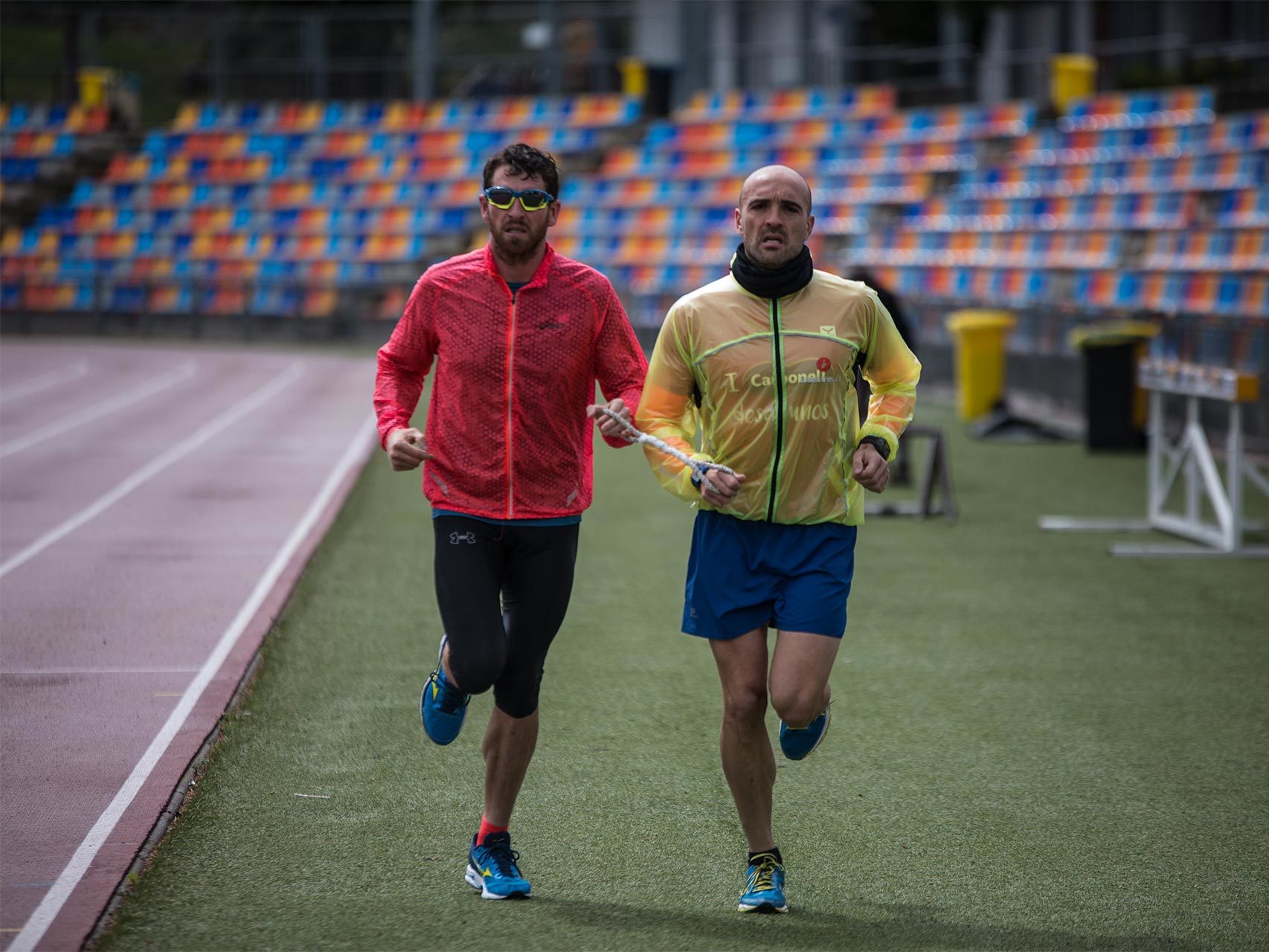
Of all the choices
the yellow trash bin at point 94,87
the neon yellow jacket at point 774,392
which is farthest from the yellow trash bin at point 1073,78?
the yellow trash bin at point 94,87

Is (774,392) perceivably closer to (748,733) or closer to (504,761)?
(748,733)

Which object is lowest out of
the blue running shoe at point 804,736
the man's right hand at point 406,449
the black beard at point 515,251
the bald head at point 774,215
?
the blue running shoe at point 804,736

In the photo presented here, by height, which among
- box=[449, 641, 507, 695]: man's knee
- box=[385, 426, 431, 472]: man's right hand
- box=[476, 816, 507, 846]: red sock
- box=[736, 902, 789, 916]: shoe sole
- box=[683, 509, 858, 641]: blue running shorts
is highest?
box=[385, 426, 431, 472]: man's right hand

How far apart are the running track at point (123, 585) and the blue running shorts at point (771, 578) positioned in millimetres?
1947

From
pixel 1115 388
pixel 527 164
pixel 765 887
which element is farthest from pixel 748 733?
pixel 1115 388

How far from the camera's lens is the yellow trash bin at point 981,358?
18.9 meters

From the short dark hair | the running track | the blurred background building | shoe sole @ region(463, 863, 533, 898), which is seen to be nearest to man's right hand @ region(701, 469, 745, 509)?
the short dark hair

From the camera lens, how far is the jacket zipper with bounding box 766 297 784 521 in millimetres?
4672

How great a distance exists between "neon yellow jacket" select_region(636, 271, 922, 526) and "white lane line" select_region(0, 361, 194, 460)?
12670 mm

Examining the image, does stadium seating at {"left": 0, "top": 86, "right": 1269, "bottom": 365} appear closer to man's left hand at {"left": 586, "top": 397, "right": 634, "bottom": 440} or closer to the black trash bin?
the black trash bin

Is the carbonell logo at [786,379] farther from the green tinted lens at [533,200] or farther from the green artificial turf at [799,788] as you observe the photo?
the green artificial turf at [799,788]

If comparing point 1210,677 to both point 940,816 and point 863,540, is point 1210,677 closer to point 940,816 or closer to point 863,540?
point 940,816

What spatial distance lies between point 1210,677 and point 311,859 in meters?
4.50

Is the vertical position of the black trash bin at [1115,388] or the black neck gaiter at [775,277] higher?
the black neck gaiter at [775,277]
